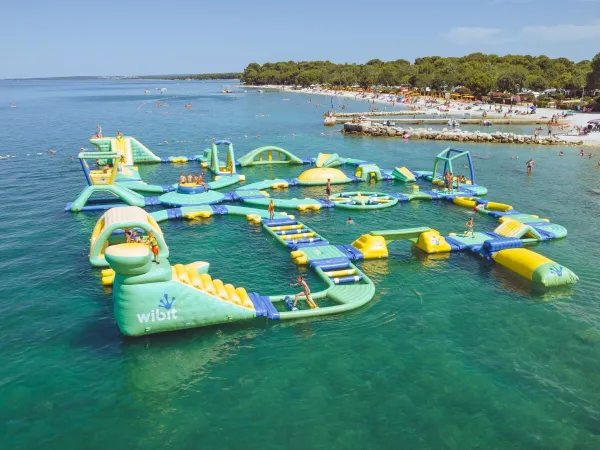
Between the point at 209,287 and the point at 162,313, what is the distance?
7.25 ft

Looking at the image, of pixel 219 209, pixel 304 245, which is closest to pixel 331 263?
pixel 304 245

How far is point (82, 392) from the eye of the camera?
16.8 m

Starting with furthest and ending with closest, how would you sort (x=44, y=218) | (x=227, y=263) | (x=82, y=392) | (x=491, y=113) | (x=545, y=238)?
(x=491, y=113) → (x=44, y=218) → (x=545, y=238) → (x=227, y=263) → (x=82, y=392)

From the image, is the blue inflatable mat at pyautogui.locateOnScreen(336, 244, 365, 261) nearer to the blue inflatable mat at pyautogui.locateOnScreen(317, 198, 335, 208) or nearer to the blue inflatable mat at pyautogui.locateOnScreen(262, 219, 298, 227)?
the blue inflatable mat at pyautogui.locateOnScreen(262, 219, 298, 227)

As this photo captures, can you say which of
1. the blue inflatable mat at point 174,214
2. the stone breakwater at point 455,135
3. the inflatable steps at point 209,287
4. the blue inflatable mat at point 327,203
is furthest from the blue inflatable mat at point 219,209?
the stone breakwater at point 455,135

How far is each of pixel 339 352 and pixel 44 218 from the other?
92.4 ft

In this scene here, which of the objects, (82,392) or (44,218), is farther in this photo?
(44,218)

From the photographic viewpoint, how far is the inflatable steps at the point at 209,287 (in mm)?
19891

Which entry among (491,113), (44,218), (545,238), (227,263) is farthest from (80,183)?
(491,113)

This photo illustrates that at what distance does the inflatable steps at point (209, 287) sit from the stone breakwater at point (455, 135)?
70309 mm

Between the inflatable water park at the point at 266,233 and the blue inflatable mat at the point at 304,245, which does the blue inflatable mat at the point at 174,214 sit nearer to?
the inflatable water park at the point at 266,233

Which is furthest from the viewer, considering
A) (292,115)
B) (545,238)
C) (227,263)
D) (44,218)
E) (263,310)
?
(292,115)

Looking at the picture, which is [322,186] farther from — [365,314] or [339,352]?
[339,352]

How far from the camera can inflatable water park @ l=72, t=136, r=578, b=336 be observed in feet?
63.2
